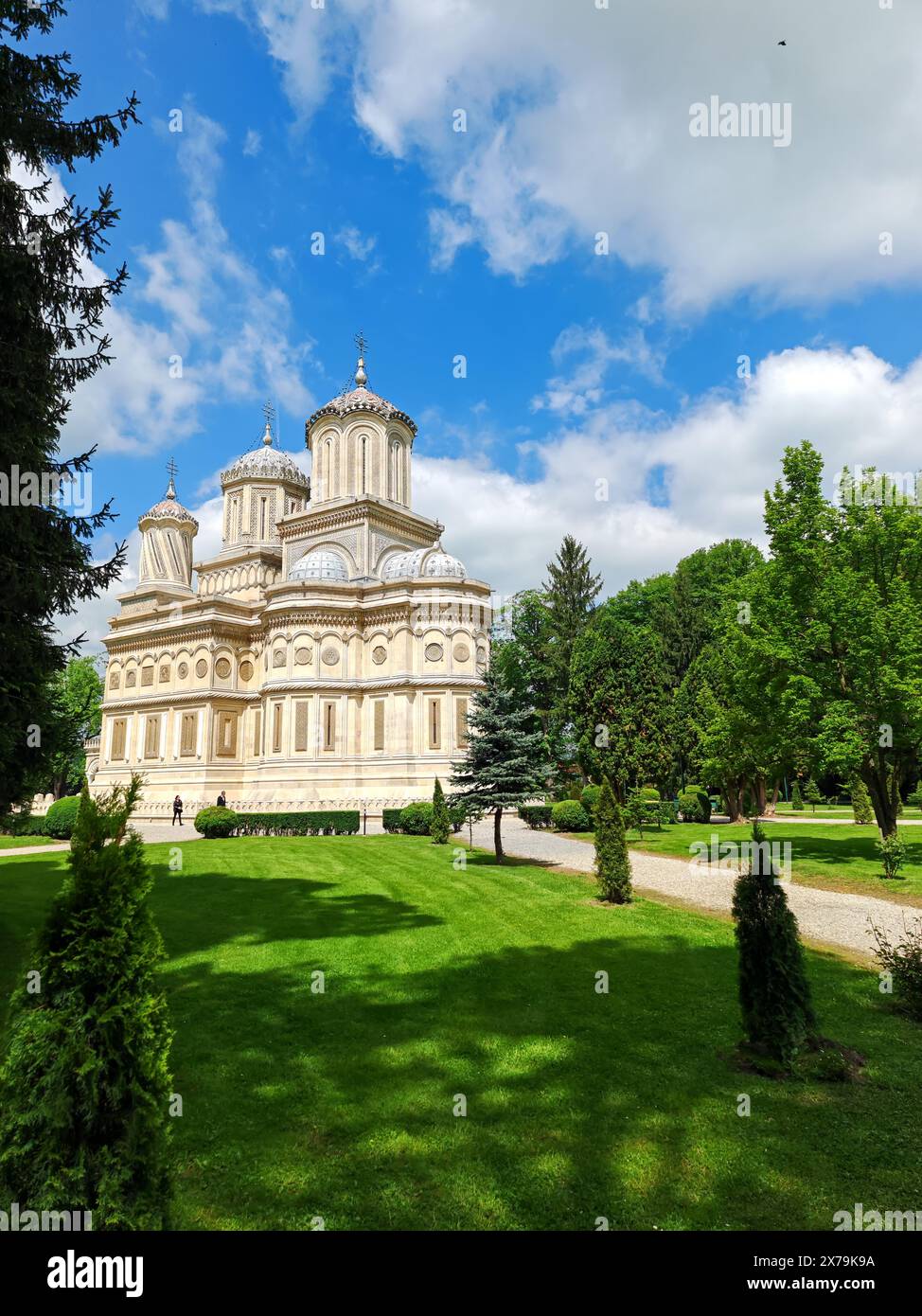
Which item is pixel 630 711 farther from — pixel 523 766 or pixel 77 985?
pixel 77 985

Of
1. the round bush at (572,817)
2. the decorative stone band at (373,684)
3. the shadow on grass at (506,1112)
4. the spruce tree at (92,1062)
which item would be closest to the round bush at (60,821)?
the decorative stone band at (373,684)

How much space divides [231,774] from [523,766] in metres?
29.7

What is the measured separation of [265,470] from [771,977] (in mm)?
54559

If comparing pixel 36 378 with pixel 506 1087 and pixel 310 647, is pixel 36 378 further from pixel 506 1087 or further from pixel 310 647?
pixel 310 647

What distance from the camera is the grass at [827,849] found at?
15.2 m

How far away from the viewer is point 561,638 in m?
46.8

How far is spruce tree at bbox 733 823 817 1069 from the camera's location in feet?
20.6

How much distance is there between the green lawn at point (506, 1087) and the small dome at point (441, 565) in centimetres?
3067

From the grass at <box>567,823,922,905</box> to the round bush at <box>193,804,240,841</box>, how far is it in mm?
13359

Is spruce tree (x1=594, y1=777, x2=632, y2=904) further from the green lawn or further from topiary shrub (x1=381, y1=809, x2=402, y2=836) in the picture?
topiary shrub (x1=381, y1=809, x2=402, y2=836)

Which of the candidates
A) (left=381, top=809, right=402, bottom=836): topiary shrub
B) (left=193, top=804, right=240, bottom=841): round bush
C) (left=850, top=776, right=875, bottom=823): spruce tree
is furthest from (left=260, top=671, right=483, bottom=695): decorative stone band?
(left=850, top=776, right=875, bottom=823): spruce tree

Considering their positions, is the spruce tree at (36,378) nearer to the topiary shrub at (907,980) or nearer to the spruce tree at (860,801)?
the topiary shrub at (907,980)
